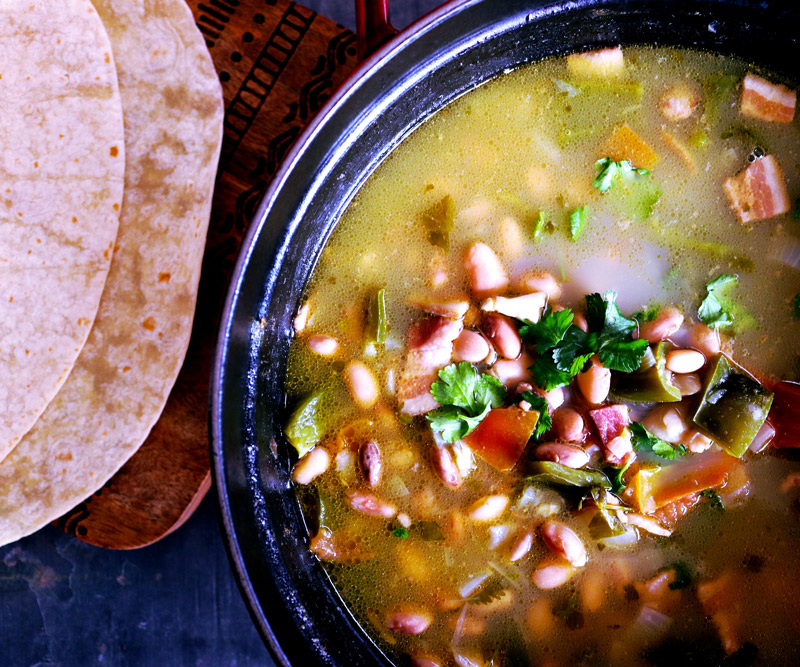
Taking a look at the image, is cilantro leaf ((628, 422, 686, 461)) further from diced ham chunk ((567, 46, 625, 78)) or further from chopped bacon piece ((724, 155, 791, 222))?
diced ham chunk ((567, 46, 625, 78))

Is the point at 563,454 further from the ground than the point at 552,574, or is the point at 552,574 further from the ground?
the point at 563,454

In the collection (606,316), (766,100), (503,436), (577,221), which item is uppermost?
(766,100)

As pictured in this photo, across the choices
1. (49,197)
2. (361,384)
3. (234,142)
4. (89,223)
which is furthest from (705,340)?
(49,197)

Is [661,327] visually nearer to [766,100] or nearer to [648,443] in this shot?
[648,443]

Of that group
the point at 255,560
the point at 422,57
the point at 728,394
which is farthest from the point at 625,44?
the point at 255,560

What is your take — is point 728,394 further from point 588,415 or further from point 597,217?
point 597,217

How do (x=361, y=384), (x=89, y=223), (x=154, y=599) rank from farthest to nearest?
1. (x=154, y=599)
2. (x=89, y=223)
3. (x=361, y=384)

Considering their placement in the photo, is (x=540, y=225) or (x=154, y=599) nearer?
(x=540, y=225)

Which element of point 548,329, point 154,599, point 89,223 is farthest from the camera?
point 154,599
